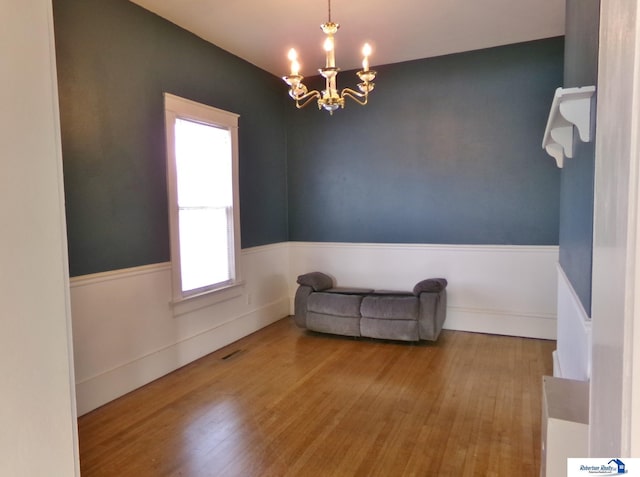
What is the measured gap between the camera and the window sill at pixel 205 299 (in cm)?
352

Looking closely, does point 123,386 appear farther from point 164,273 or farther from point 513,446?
point 513,446

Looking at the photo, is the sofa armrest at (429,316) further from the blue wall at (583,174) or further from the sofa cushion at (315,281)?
the blue wall at (583,174)

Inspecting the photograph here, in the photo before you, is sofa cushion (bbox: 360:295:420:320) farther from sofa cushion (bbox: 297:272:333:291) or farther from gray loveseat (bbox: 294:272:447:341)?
sofa cushion (bbox: 297:272:333:291)

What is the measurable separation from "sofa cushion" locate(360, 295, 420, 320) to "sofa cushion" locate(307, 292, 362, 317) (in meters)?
0.09

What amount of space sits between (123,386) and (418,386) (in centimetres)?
225

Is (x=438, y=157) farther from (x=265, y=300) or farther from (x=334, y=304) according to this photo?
(x=265, y=300)

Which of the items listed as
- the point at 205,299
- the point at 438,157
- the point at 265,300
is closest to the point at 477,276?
the point at 438,157

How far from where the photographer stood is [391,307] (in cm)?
405

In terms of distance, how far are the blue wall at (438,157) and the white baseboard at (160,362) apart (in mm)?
1479

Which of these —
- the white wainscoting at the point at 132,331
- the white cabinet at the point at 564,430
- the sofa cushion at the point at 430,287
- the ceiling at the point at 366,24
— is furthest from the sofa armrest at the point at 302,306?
the white cabinet at the point at 564,430

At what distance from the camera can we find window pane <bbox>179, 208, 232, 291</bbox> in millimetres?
3629

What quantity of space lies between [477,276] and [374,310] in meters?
1.25

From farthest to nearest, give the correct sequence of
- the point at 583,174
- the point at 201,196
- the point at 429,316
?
the point at 429,316, the point at 201,196, the point at 583,174

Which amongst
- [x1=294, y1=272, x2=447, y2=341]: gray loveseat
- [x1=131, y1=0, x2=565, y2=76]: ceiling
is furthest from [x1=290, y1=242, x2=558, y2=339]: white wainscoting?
[x1=131, y1=0, x2=565, y2=76]: ceiling
